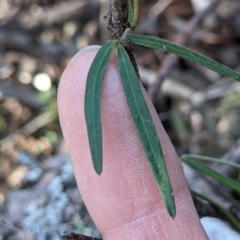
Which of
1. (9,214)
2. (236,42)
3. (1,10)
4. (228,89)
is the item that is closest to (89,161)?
(9,214)

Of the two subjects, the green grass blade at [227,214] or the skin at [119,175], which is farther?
the green grass blade at [227,214]

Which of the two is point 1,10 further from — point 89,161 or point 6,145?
point 89,161

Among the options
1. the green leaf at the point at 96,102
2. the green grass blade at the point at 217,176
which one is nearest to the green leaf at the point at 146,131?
the green leaf at the point at 96,102

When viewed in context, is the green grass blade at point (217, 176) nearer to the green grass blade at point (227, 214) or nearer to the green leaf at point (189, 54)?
the green grass blade at point (227, 214)

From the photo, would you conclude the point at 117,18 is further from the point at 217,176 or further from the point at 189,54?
the point at 217,176

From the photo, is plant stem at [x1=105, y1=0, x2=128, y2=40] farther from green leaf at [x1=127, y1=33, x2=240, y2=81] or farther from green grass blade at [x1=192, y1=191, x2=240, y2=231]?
green grass blade at [x1=192, y1=191, x2=240, y2=231]

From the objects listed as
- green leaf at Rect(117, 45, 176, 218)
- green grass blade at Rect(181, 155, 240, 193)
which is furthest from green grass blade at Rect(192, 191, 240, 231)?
green leaf at Rect(117, 45, 176, 218)
